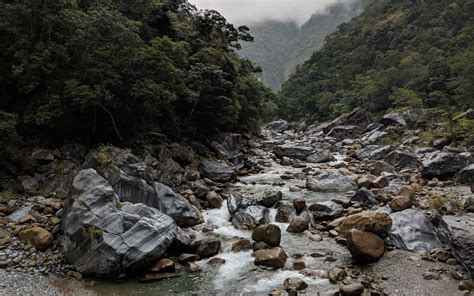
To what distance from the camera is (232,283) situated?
10664mm

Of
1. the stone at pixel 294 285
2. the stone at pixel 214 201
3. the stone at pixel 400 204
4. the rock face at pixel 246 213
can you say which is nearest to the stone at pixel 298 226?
the rock face at pixel 246 213

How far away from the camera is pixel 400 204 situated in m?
15.1

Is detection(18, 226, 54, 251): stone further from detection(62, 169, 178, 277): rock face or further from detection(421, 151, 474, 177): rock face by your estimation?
detection(421, 151, 474, 177): rock face

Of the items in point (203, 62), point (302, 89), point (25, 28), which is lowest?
point (25, 28)

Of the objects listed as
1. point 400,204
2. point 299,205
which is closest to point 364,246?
point 400,204

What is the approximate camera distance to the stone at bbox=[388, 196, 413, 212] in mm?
15059

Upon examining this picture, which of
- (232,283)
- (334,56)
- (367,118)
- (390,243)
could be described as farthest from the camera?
(334,56)

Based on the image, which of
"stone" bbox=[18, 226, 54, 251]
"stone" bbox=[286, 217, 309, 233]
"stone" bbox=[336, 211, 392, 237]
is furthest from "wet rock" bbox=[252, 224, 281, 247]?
"stone" bbox=[18, 226, 54, 251]

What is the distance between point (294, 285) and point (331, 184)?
12.2 meters

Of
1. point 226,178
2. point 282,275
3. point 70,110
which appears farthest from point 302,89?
point 282,275

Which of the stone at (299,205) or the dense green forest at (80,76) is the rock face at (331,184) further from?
the dense green forest at (80,76)

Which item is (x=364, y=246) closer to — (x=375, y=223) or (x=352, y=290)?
(x=375, y=223)

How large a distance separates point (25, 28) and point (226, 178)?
1356 centimetres

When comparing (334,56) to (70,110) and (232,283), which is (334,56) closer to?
(70,110)
